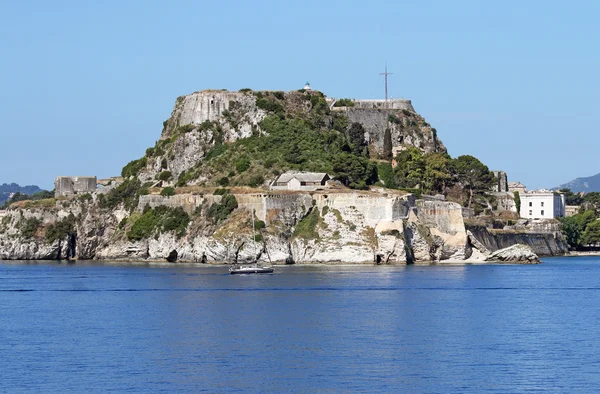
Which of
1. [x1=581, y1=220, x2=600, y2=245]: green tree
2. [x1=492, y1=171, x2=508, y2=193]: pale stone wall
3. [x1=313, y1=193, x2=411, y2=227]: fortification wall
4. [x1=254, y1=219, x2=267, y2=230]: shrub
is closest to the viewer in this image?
[x1=313, y1=193, x2=411, y2=227]: fortification wall

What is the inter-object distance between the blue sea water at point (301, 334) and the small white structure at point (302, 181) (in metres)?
21.4

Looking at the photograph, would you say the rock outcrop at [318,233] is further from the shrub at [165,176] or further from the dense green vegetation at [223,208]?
the shrub at [165,176]

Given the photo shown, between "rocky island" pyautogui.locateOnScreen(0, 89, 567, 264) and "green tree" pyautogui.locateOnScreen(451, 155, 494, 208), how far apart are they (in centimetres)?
16

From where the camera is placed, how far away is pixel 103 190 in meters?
120

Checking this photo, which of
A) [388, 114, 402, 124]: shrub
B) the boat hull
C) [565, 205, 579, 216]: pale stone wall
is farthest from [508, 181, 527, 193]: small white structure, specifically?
the boat hull

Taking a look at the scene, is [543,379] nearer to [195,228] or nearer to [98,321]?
[98,321]

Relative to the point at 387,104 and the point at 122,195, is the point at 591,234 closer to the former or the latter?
the point at 387,104

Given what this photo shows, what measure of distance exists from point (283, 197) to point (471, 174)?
34.5 metres

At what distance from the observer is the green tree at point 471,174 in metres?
127

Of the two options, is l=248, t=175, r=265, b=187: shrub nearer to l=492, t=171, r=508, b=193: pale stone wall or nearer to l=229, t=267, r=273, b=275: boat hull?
l=229, t=267, r=273, b=275: boat hull

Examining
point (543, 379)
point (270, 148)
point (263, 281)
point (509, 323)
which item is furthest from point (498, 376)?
point (270, 148)

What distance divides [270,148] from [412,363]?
7141 cm

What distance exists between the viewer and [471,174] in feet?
420

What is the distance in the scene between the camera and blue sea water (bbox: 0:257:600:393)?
38.2 meters
